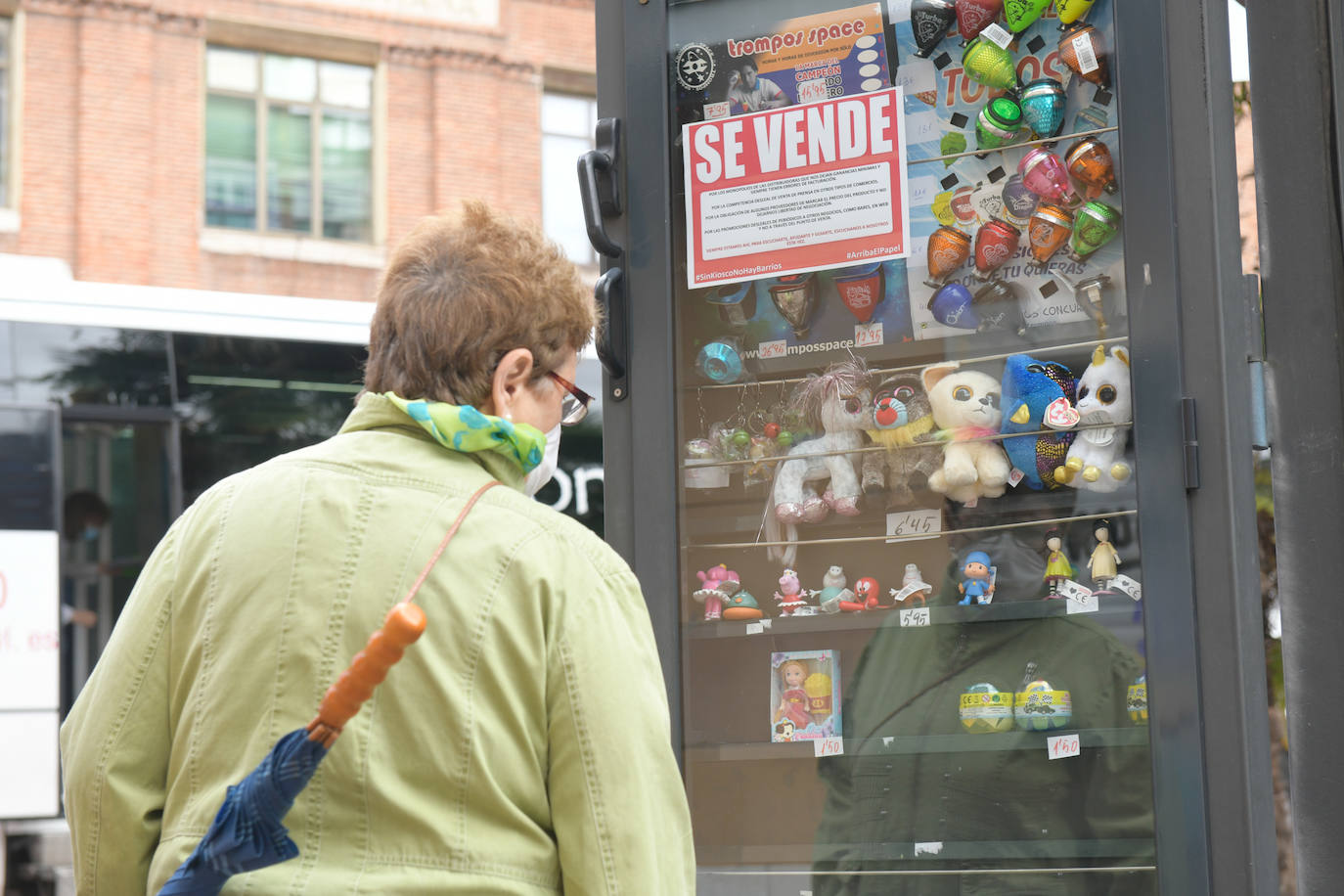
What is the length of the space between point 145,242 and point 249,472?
1466cm

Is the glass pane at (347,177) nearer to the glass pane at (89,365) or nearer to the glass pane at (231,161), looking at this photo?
the glass pane at (231,161)

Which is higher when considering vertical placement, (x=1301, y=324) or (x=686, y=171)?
(x=686, y=171)

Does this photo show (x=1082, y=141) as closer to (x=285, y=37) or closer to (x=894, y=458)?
(x=894, y=458)

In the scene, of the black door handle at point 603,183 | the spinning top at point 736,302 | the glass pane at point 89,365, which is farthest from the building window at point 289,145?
the spinning top at point 736,302

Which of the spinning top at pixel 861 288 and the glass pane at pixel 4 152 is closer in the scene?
the spinning top at pixel 861 288

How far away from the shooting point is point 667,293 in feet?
9.86

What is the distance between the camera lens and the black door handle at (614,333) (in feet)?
9.83

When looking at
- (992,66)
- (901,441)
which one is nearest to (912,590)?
(901,441)

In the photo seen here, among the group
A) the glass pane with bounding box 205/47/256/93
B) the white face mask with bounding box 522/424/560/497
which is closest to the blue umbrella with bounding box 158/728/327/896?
the white face mask with bounding box 522/424/560/497

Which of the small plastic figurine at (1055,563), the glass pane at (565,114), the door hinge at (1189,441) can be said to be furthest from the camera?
the glass pane at (565,114)

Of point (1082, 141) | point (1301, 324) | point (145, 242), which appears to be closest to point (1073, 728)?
point (1301, 324)

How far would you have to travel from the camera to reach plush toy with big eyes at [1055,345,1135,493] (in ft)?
8.64

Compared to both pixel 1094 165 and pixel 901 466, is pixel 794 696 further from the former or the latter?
pixel 1094 165

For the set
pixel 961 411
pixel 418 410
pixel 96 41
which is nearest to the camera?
pixel 418 410
